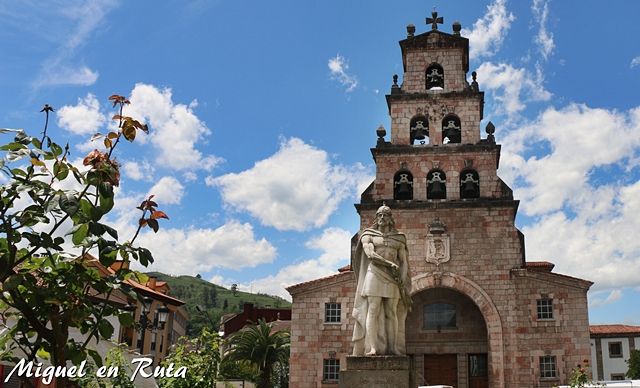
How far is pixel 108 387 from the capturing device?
1015cm

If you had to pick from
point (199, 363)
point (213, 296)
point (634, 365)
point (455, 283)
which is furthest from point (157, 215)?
point (213, 296)

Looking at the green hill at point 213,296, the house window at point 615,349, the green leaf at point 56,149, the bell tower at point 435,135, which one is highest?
the green hill at point 213,296

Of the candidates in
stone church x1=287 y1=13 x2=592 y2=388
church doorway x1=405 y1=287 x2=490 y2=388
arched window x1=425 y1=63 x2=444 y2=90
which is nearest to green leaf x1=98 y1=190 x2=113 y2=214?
stone church x1=287 y1=13 x2=592 y2=388

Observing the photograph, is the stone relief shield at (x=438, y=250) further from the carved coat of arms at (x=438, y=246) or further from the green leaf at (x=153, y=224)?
the green leaf at (x=153, y=224)

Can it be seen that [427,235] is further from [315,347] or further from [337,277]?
[315,347]

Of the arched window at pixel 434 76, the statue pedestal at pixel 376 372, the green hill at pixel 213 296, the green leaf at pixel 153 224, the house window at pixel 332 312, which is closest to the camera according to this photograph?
the green leaf at pixel 153 224

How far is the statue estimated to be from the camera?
380 inches

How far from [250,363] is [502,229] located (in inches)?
836

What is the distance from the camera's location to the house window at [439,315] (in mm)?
25422

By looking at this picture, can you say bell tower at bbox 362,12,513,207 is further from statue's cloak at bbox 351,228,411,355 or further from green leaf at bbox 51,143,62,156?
green leaf at bbox 51,143,62,156

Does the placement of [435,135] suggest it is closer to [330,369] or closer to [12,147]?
[330,369]

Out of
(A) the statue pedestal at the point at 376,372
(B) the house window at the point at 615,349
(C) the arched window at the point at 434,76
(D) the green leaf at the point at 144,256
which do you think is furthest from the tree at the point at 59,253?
(B) the house window at the point at 615,349

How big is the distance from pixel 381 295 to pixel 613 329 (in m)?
45.7

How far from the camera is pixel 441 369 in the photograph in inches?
979
